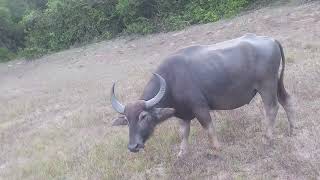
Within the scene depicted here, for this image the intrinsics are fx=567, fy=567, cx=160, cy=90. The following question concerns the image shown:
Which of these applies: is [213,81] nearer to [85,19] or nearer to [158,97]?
[158,97]

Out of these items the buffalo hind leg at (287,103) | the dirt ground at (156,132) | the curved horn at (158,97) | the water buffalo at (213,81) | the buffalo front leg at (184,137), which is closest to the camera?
the curved horn at (158,97)

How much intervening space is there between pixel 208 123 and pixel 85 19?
69.1 feet

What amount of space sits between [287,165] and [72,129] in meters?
5.42

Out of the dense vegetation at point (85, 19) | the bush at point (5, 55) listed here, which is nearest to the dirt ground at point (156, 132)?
the dense vegetation at point (85, 19)

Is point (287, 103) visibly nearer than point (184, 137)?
No

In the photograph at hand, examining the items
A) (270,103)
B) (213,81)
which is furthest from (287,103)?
(213,81)

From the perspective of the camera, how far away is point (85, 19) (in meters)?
28.0

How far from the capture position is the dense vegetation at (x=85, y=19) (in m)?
24.7

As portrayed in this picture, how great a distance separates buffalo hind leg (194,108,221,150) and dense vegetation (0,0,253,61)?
53.1 feet

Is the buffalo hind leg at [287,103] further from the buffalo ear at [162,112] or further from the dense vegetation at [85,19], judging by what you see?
the dense vegetation at [85,19]

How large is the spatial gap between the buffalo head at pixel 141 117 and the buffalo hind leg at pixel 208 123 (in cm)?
38

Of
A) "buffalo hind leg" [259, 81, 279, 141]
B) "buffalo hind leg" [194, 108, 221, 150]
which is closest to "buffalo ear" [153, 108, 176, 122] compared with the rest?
"buffalo hind leg" [194, 108, 221, 150]

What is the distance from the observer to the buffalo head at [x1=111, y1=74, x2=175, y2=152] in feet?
24.0

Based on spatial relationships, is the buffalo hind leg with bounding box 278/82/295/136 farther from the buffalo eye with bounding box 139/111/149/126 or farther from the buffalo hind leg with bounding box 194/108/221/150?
the buffalo eye with bounding box 139/111/149/126
